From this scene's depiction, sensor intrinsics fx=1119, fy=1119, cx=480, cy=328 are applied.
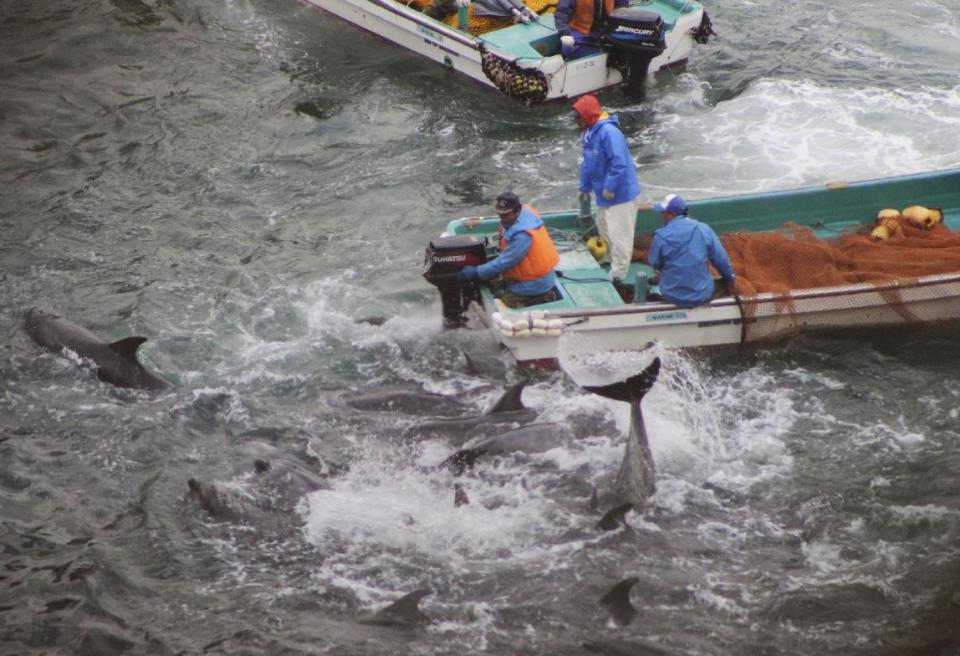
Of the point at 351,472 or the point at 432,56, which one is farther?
the point at 432,56

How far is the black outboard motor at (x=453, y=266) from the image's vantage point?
11.6 m

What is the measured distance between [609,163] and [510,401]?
306cm

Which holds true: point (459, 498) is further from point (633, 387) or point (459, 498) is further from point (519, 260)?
point (519, 260)

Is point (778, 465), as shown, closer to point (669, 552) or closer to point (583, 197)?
point (669, 552)

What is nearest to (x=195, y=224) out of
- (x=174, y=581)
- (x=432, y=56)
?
(x=432, y=56)

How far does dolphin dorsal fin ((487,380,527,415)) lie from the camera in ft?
34.5

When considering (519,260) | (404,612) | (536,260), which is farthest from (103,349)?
(404,612)

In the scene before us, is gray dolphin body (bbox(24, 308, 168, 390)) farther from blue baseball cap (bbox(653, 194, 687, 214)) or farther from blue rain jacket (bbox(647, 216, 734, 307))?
blue baseball cap (bbox(653, 194, 687, 214))

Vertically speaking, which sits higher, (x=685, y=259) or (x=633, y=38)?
(x=633, y=38)

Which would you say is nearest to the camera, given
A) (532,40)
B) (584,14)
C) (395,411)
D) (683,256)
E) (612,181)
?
(395,411)

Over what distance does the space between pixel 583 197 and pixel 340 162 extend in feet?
16.6

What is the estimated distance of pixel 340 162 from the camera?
16531 mm

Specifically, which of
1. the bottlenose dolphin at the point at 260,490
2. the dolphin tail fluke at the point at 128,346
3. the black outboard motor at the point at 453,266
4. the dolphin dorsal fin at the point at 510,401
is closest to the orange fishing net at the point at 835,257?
the dolphin dorsal fin at the point at 510,401

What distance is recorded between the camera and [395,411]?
427 inches
